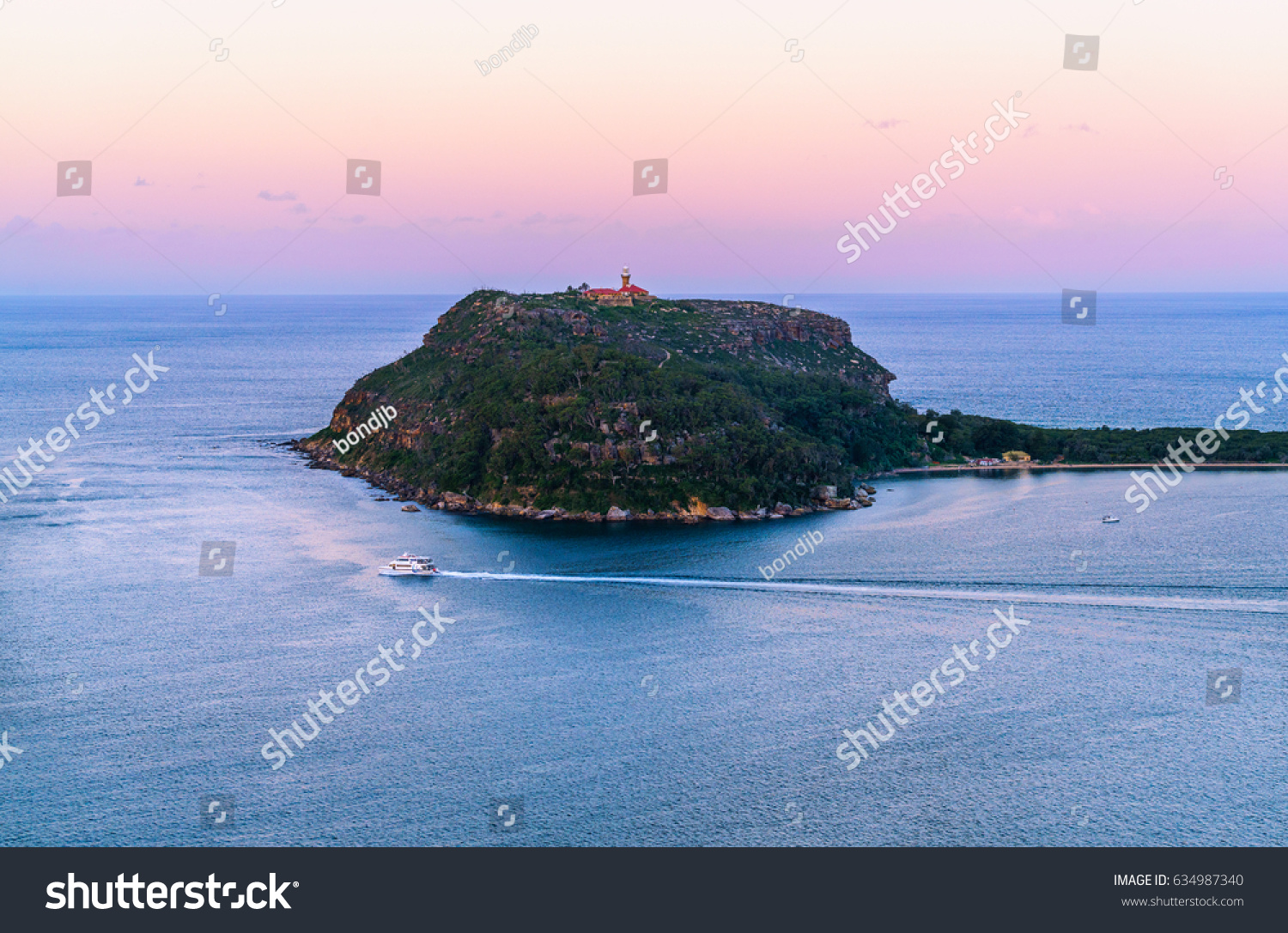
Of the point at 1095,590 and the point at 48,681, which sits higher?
the point at 1095,590

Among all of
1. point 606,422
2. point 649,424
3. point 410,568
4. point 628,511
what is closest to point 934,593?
point 628,511

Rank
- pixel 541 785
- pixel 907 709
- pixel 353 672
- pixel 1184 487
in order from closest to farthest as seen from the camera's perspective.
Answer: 1. pixel 541 785
2. pixel 907 709
3. pixel 353 672
4. pixel 1184 487

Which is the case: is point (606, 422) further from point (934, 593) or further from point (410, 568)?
point (934, 593)

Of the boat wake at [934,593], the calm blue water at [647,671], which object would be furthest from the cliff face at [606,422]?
the boat wake at [934,593]

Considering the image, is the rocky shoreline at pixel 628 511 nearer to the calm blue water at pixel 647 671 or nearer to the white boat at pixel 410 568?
the calm blue water at pixel 647 671

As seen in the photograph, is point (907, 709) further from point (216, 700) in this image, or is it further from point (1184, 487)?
point (1184, 487)

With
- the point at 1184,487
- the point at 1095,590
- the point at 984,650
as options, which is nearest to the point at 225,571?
the point at 984,650
